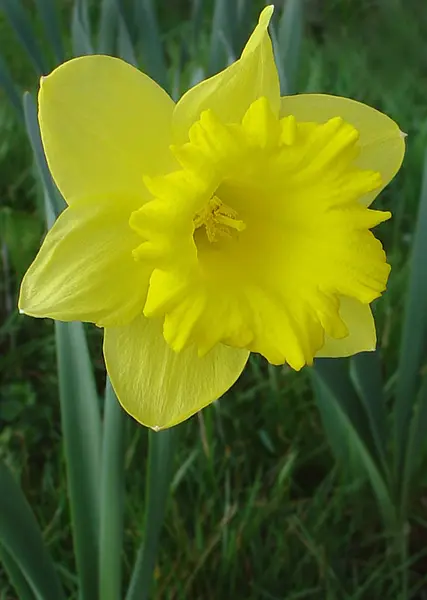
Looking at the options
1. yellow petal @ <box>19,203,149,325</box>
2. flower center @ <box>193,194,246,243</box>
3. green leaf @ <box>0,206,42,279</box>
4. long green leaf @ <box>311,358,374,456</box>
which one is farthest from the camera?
green leaf @ <box>0,206,42,279</box>

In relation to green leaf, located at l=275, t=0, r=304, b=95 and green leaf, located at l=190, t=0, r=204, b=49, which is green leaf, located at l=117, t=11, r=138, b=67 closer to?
green leaf, located at l=275, t=0, r=304, b=95

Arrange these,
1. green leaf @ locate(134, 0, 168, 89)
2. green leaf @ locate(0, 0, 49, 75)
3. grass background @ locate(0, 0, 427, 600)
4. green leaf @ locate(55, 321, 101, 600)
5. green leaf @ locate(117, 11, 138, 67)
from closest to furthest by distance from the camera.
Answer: green leaf @ locate(55, 321, 101, 600) < grass background @ locate(0, 0, 427, 600) < green leaf @ locate(117, 11, 138, 67) < green leaf @ locate(0, 0, 49, 75) < green leaf @ locate(134, 0, 168, 89)

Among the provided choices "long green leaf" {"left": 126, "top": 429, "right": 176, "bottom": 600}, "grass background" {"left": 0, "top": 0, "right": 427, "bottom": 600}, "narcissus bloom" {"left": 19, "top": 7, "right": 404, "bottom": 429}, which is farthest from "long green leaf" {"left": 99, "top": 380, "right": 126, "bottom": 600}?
"grass background" {"left": 0, "top": 0, "right": 427, "bottom": 600}

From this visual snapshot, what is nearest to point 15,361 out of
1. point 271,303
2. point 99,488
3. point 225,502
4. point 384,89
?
point 225,502

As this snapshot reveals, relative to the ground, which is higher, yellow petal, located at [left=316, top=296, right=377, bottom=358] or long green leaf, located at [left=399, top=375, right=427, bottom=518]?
yellow petal, located at [left=316, top=296, right=377, bottom=358]

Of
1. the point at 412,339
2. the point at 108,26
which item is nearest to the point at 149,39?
the point at 108,26

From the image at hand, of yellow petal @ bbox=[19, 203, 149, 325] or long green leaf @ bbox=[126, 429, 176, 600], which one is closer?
yellow petal @ bbox=[19, 203, 149, 325]
